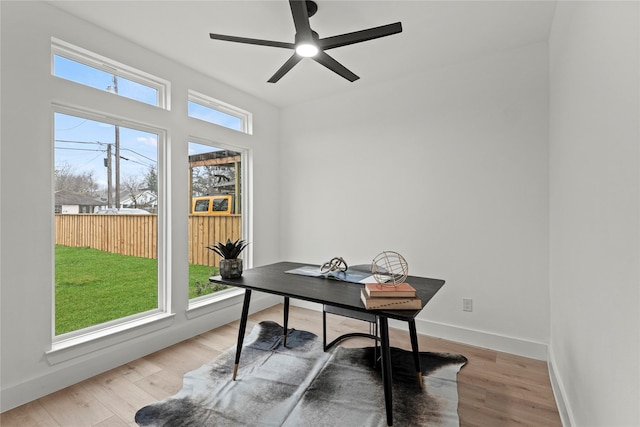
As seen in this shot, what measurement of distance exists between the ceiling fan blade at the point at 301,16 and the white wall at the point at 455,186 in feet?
5.44

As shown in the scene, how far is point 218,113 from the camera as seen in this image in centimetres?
339

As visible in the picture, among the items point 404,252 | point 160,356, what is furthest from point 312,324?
point 160,356

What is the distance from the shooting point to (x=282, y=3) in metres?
2.00

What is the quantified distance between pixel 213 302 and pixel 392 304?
224cm

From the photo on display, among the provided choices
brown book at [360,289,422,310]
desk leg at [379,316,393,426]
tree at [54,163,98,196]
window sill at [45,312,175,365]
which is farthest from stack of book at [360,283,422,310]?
tree at [54,163,98,196]

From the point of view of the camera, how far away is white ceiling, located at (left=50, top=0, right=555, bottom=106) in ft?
6.72

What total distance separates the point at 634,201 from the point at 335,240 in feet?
9.32

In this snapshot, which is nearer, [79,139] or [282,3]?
[282,3]

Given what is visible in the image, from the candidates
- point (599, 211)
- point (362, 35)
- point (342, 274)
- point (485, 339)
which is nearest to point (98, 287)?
point (342, 274)

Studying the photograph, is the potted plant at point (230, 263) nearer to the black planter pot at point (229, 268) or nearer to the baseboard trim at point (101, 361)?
the black planter pot at point (229, 268)

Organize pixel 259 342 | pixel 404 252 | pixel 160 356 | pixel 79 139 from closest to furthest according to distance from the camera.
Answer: pixel 79 139 → pixel 160 356 → pixel 259 342 → pixel 404 252

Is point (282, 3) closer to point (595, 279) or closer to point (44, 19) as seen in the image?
point (44, 19)

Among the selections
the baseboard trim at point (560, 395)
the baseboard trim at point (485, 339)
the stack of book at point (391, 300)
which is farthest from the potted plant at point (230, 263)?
the baseboard trim at point (560, 395)

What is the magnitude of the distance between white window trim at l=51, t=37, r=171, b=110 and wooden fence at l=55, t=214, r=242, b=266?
105 cm
